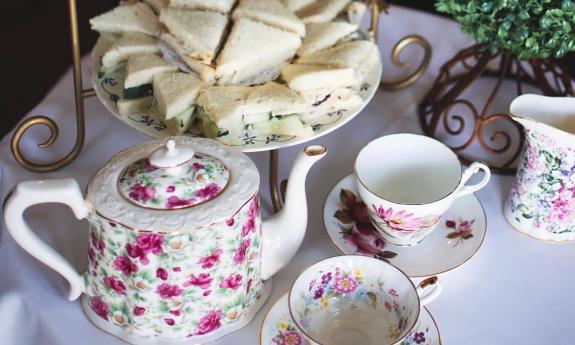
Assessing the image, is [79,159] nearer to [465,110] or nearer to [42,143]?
[42,143]

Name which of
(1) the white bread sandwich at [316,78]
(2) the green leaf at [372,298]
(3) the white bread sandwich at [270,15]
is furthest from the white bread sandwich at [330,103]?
(2) the green leaf at [372,298]

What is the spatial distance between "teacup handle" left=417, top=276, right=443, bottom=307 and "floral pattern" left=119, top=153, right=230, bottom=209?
21 centimetres

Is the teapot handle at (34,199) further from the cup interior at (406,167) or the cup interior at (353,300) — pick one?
the cup interior at (406,167)

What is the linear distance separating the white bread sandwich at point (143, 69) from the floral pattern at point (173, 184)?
0.58ft

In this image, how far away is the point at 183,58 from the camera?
0.77 metres

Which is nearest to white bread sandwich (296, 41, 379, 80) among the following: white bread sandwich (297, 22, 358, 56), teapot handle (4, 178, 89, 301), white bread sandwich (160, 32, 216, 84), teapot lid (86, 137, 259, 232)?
white bread sandwich (297, 22, 358, 56)

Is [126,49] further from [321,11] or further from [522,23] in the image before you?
[522,23]

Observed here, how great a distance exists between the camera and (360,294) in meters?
0.62

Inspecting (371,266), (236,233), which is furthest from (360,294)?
(236,233)

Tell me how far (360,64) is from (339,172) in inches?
5.8

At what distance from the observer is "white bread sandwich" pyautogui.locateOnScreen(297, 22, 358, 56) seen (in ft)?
2.63

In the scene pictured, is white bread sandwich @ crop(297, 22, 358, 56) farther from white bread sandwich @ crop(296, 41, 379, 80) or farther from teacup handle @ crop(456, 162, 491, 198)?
teacup handle @ crop(456, 162, 491, 198)

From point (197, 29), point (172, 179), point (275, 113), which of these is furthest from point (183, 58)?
point (172, 179)

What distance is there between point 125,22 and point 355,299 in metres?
0.46
